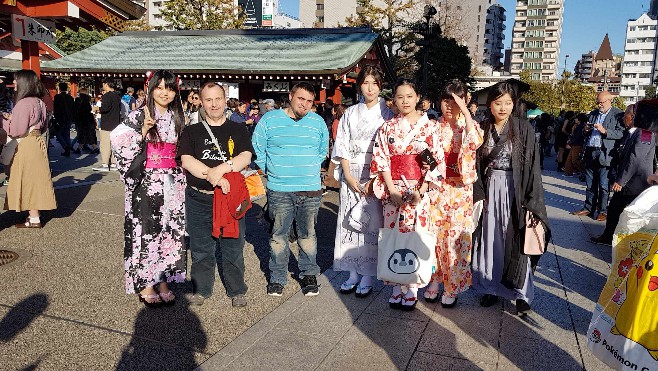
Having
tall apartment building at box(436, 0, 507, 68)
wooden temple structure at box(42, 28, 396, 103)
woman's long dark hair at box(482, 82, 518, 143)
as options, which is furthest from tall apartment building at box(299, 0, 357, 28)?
woman's long dark hair at box(482, 82, 518, 143)

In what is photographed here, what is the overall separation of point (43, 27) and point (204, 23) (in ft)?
81.9

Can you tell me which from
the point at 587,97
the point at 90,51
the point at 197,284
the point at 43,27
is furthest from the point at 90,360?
the point at 587,97

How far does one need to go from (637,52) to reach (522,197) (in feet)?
367

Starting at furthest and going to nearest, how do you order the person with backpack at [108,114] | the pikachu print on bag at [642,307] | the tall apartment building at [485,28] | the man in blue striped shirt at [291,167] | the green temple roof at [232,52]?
1. the tall apartment building at [485,28]
2. the green temple roof at [232,52]
3. the person with backpack at [108,114]
4. the man in blue striped shirt at [291,167]
5. the pikachu print on bag at [642,307]

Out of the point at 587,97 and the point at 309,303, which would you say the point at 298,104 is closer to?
the point at 309,303

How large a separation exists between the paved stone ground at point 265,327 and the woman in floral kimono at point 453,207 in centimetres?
26

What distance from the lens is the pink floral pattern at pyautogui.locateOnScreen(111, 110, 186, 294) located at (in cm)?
357

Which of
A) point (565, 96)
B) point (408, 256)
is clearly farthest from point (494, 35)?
point (408, 256)

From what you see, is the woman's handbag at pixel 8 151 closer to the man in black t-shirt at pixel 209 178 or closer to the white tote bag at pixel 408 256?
the man in black t-shirt at pixel 209 178

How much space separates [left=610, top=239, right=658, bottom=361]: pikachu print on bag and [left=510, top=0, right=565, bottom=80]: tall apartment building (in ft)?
329

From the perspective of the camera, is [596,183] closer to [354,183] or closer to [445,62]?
[354,183]

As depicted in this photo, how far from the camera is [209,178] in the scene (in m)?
3.54

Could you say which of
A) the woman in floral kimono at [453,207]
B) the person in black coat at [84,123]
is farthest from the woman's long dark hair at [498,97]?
the person in black coat at [84,123]

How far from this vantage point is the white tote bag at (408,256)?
3521 mm
